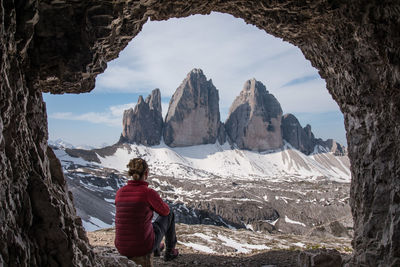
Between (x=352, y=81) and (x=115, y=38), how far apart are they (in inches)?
255

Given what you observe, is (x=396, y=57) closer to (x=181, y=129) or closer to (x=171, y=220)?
(x=171, y=220)

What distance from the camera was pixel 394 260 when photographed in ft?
17.0

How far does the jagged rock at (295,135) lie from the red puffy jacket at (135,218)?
198 meters

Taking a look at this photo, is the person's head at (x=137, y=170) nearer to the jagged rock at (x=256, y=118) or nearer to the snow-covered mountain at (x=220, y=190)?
the snow-covered mountain at (x=220, y=190)

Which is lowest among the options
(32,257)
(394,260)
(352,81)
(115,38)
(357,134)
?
(394,260)

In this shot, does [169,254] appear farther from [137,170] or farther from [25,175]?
[25,175]

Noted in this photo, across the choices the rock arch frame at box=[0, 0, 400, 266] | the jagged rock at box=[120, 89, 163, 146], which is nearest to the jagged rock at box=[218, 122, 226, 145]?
the jagged rock at box=[120, 89, 163, 146]

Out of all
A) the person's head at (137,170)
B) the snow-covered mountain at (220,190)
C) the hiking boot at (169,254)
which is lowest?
the snow-covered mountain at (220,190)

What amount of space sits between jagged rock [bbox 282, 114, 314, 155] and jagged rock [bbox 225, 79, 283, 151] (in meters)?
11.1

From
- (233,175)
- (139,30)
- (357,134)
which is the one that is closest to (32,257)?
(139,30)

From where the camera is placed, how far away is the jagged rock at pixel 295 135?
192 meters

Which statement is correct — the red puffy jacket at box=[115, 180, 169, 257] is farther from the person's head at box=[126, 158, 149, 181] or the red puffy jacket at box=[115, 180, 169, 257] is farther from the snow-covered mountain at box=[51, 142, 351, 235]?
the snow-covered mountain at box=[51, 142, 351, 235]

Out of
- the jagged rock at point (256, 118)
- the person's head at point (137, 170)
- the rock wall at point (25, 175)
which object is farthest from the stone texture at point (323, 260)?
the jagged rock at point (256, 118)

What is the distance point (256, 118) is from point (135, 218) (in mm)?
176325
